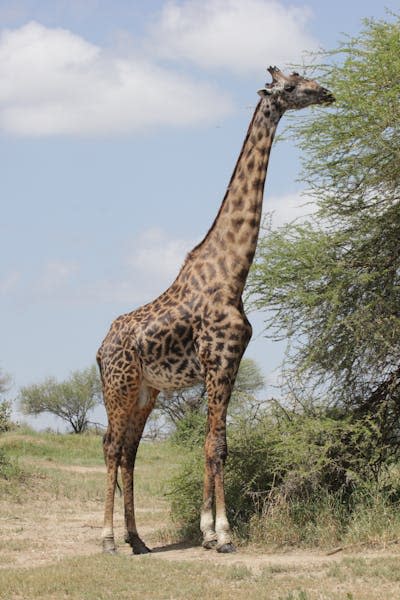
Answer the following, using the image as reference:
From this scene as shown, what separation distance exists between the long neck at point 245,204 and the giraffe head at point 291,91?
10cm

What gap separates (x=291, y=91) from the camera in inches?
415

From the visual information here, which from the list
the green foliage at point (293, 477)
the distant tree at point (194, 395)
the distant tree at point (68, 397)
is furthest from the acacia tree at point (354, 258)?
the distant tree at point (68, 397)

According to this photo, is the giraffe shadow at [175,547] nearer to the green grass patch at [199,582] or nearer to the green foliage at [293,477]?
the green foliage at [293,477]


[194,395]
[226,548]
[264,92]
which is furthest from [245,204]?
[194,395]

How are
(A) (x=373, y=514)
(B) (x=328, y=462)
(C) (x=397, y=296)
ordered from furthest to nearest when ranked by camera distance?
(C) (x=397, y=296)
(B) (x=328, y=462)
(A) (x=373, y=514)

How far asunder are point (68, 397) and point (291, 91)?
3542 centimetres

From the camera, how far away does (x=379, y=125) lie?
36.8ft

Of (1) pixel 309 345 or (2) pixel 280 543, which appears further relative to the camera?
(1) pixel 309 345

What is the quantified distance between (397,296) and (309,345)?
1.19 meters

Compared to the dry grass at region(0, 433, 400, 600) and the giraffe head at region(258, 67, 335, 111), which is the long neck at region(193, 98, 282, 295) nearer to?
the giraffe head at region(258, 67, 335, 111)

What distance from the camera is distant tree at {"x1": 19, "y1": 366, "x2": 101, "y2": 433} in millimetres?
A: 44312

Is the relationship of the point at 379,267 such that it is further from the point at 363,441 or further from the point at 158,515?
the point at 158,515

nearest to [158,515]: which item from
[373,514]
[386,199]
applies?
[373,514]

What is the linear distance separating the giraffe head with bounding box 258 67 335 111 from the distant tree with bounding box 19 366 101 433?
34.3m
